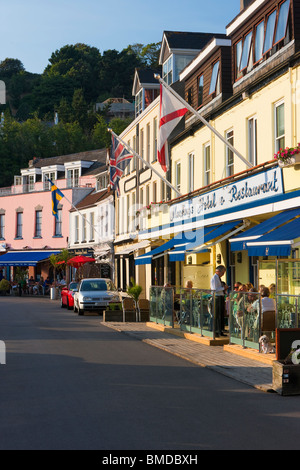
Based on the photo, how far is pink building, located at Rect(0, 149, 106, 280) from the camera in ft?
204

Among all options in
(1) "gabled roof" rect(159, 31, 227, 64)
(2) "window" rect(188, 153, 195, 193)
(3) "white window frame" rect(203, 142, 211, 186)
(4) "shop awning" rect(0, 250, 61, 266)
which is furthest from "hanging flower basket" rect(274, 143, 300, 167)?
(4) "shop awning" rect(0, 250, 61, 266)

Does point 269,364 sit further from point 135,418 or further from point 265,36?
point 265,36

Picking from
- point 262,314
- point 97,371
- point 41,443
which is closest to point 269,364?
point 262,314

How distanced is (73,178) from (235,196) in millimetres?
44026

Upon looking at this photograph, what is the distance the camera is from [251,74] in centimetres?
2250

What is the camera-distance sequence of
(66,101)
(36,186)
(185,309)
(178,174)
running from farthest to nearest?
(66,101) → (36,186) → (178,174) → (185,309)

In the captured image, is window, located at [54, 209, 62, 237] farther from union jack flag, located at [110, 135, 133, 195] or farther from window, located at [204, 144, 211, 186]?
window, located at [204, 144, 211, 186]

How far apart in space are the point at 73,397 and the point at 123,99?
122284 millimetres

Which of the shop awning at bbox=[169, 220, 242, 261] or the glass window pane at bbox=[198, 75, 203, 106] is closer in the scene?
the shop awning at bbox=[169, 220, 242, 261]

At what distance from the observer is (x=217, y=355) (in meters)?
15.1

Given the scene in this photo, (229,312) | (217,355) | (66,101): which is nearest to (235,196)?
(229,312)

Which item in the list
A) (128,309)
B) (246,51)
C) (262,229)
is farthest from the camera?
(128,309)

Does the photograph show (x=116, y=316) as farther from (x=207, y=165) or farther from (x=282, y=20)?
(x=282, y=20)

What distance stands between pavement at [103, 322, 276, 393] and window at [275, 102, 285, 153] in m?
5.77
